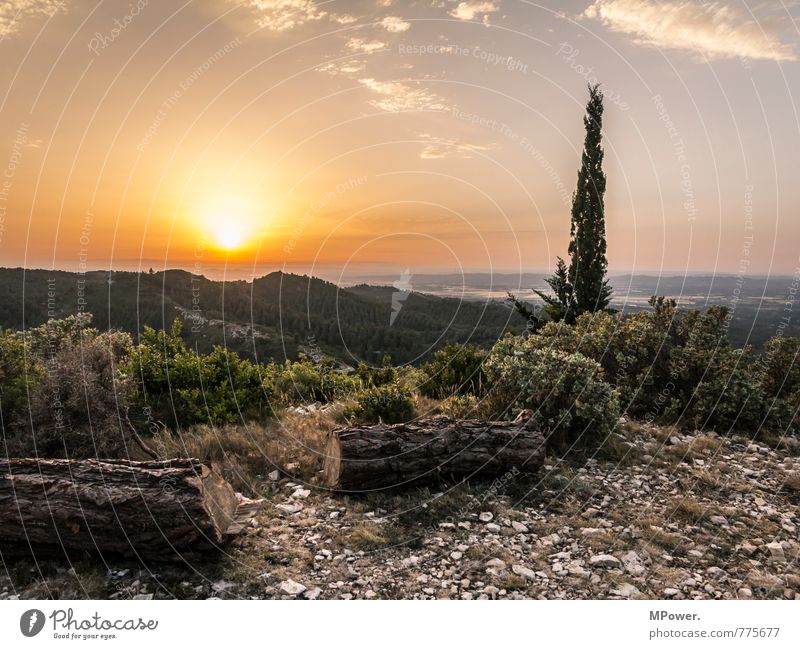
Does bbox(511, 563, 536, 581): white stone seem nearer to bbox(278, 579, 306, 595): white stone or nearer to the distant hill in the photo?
bbox(278, 579, 306, 595): white stone

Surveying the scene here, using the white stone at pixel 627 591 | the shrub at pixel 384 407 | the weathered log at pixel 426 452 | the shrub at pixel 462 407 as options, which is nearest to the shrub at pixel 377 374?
the shrub at pixel 384 407

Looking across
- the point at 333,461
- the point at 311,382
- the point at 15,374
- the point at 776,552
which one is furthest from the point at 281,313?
the point at 776,552

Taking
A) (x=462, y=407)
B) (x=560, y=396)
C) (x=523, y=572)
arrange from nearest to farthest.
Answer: (x=523, y=572)
(x=560, y=396)
(x=462, y=407)

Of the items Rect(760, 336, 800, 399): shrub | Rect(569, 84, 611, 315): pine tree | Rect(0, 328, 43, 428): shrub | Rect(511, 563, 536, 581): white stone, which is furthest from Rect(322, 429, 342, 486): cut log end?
Rect(569, 84, 611, 315): pine tree

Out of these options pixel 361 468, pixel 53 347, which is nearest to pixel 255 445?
pixel 361 468

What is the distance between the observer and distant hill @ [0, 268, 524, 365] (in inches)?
553

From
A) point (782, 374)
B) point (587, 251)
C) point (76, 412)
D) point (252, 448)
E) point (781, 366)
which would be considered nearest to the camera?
point (76, 412)

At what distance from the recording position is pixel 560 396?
850 cm

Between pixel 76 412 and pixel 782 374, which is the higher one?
pixel 782 374

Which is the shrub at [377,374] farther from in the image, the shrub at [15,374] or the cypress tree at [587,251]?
the cypress tree at [587,251]

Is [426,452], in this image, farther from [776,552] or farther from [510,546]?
[776,552]

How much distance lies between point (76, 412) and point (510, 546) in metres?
6.46

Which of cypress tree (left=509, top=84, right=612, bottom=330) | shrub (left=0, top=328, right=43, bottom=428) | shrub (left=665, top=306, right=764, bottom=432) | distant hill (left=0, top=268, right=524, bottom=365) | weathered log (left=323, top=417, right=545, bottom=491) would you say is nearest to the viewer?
weathered log (left=323, top=417, right=545, bottom=491)
